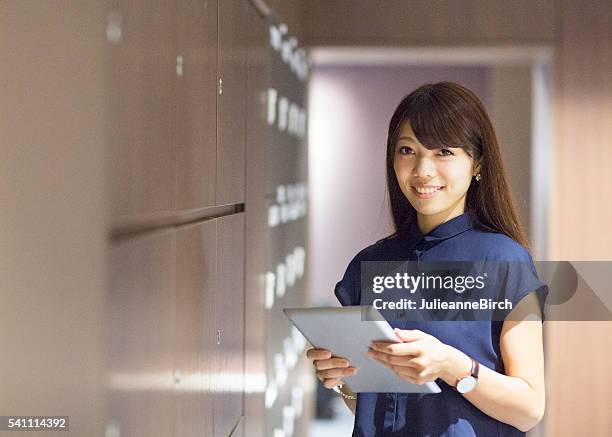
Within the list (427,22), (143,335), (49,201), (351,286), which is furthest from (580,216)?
(49,201)

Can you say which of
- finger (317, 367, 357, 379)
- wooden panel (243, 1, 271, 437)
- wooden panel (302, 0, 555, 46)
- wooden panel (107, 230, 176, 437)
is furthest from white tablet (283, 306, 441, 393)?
wooden panel (302, 0, 555, 46)

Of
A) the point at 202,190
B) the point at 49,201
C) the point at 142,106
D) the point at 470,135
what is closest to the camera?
the point at 49,201

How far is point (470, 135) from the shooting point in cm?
185

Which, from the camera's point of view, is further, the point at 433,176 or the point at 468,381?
the point at 433,176

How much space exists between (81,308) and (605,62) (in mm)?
3513

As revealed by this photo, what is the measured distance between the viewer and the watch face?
5.56 feet

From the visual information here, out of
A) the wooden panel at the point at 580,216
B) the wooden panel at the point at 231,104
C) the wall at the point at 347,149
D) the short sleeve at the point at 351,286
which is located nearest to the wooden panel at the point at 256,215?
the wooden panel at the point at 231,104

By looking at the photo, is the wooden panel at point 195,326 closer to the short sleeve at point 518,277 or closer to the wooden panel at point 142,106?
the wooden panel at point 142,106

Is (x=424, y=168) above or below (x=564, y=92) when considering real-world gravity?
below

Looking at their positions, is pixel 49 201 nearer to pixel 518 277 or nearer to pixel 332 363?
pixel 332 363

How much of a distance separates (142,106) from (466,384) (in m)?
0.68

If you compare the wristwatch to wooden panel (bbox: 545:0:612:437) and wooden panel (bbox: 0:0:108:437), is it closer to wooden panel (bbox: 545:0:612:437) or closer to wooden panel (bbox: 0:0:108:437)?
wooden panel (bbox: 0:0:108:437)

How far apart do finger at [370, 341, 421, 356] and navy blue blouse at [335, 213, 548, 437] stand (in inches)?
6.4

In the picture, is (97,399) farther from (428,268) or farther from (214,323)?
(214,323)
